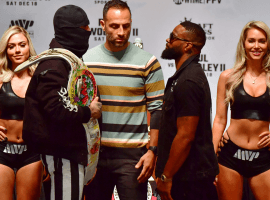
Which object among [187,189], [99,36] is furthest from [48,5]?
[187,189]

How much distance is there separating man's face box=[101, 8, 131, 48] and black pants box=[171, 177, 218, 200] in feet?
3.26

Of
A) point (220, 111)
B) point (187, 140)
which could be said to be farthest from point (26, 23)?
point (187, 140)

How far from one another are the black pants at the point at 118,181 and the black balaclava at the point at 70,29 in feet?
2.56

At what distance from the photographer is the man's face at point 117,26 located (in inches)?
93.6

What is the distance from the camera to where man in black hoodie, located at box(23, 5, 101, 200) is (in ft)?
5.98

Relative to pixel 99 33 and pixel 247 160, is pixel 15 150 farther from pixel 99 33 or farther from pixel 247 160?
pixel 99 33

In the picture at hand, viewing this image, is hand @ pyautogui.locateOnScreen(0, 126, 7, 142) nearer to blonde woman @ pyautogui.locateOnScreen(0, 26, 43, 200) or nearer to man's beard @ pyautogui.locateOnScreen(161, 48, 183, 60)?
blonde woman @ pyautogui.locateOnScreen(0, 26, 43, 200)

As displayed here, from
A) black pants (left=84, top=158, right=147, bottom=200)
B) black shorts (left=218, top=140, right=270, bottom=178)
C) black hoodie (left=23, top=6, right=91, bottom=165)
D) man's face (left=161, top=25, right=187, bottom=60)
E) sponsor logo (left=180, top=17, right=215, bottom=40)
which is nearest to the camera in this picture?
black hoodie (left=23, top=6, right=91, bottom=165)

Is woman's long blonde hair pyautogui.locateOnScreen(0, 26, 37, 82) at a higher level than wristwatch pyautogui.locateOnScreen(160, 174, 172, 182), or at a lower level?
higher

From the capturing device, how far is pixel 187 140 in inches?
73.7

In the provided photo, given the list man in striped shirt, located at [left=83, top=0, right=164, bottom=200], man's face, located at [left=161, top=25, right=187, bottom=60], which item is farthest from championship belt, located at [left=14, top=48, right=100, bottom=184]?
man's face, located at [left=161, top=25, right=187, bottom=60]

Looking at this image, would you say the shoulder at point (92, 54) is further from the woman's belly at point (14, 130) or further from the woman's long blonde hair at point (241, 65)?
the woman's long blonde hair at point (241, 65)

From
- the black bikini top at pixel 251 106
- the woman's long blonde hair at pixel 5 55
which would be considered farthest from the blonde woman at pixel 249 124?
the woman's long blonde hair at pixel 5 55

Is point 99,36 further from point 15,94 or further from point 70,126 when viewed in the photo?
point 70,126
